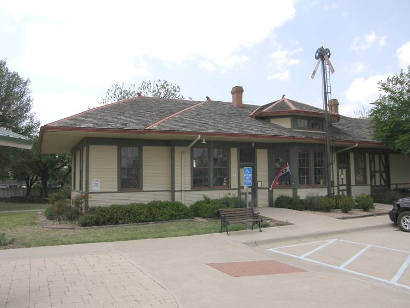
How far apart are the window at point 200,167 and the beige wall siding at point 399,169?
13.0 metres

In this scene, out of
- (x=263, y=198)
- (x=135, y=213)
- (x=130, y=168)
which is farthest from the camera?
(x=263, y=198)

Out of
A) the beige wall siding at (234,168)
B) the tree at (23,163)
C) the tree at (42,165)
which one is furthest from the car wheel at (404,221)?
the tree at (42,165)

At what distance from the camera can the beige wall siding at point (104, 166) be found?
14.2 meters

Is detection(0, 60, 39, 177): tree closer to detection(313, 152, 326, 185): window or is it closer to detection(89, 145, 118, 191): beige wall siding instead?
detection(89, 145, 118, 191): beige wall siding

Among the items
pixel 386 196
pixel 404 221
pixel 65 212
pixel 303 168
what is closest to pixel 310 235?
pixel 404 221

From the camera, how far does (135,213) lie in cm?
1359

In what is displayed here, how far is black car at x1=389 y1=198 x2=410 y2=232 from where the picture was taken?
12348mm

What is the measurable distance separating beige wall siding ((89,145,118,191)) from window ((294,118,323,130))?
9.77 metres

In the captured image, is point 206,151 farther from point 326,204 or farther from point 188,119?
point 326,204

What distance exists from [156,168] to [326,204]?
7755mm

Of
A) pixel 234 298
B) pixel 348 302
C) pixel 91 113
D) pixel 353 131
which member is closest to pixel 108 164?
pixel 91 113

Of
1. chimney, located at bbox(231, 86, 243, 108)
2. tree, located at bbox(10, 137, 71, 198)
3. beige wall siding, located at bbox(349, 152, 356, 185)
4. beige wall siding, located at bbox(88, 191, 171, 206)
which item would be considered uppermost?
chimney, located at bbox(231, 86, 243, 108)

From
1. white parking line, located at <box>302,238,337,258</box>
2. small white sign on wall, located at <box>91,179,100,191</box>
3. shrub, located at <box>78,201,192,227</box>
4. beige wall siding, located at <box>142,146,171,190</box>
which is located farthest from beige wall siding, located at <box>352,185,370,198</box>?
small white sign on wall, located at <box>91,179,100,191</box>

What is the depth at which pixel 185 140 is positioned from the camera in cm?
1580
